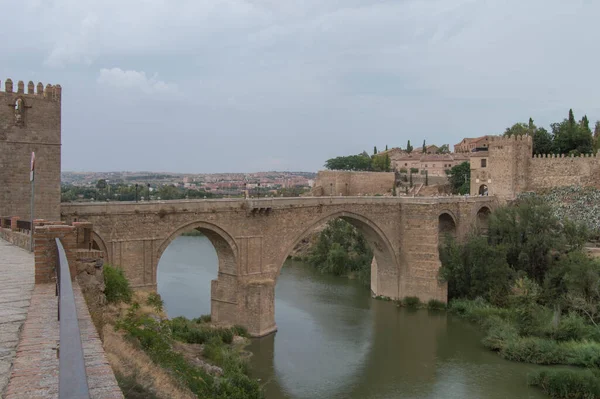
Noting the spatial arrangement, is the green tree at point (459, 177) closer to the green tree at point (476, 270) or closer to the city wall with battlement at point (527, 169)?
the city wall with battlement at point (527, 169)

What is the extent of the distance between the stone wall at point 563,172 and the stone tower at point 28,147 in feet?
71.7

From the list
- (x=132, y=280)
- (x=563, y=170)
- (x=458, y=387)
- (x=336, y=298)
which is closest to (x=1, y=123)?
(x=132, y=280)

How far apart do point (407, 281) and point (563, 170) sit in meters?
10.2

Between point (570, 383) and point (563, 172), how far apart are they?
15.2 m

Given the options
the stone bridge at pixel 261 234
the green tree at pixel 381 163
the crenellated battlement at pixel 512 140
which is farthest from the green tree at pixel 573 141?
the green tree at pixel 381 163

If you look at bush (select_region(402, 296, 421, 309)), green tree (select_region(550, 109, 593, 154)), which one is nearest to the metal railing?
bush (select_region(402, 296, 421, 309))

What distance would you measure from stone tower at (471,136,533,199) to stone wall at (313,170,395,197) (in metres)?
12.5

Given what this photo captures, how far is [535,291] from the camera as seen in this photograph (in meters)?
19.1

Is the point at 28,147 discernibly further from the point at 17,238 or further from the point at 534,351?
the point at 534,351

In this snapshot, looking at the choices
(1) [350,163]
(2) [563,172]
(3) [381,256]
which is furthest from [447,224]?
(1) [350,163]

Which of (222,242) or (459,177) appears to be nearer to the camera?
(222,242)

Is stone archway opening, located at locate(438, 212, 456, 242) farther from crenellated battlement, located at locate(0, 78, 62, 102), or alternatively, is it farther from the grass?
crenellated battlement, located at locate(0, 78, 62, 102)

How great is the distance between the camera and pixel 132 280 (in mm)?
14219

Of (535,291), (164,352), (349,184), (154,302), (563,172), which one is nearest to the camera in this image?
(164,352)
